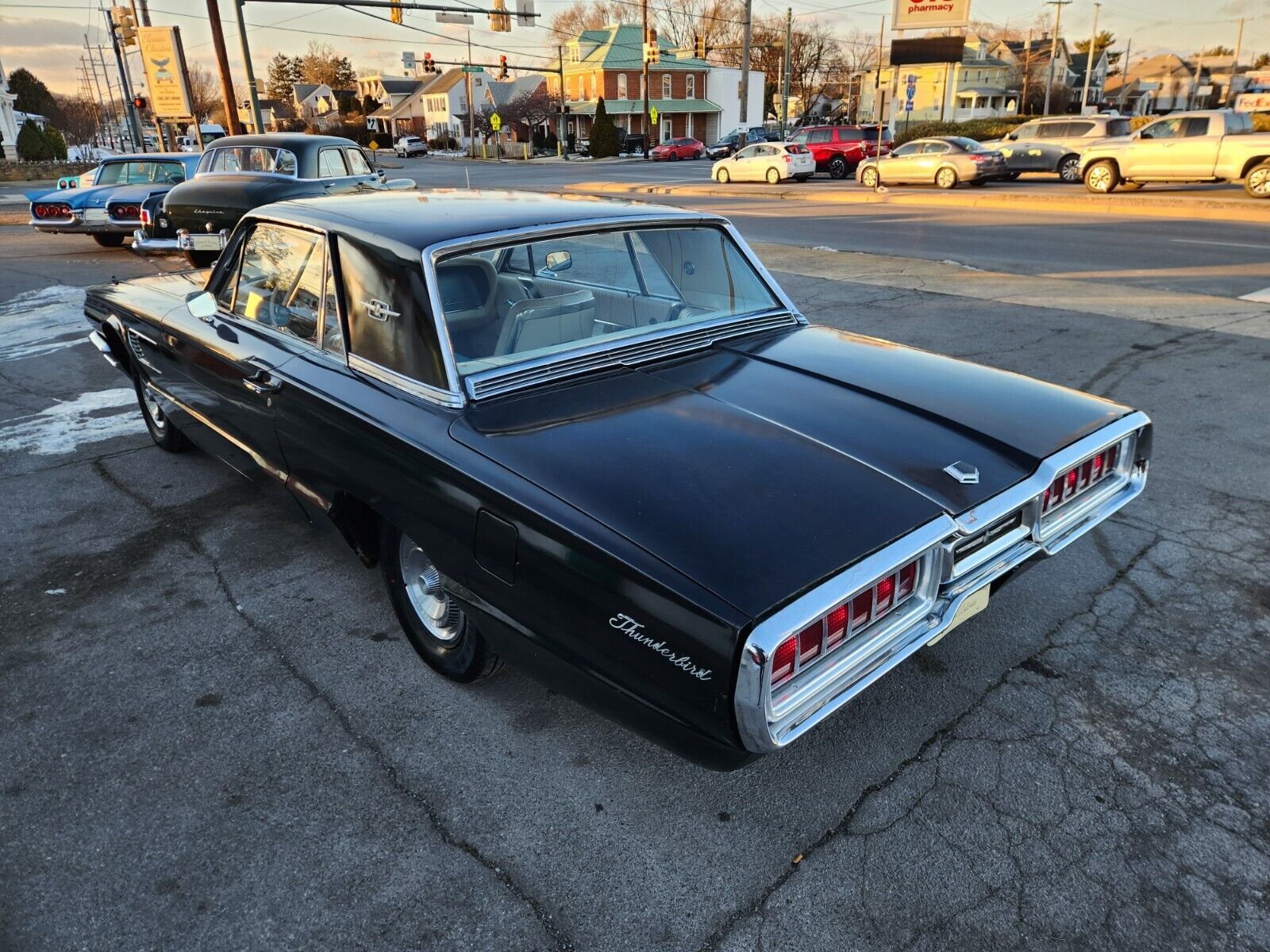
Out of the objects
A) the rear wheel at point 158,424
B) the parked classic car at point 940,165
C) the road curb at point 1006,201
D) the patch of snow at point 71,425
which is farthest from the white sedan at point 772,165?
the rear wheel at point 158,424

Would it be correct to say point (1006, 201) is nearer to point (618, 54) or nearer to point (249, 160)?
point (249, 160)

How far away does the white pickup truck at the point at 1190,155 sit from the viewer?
17.8 m

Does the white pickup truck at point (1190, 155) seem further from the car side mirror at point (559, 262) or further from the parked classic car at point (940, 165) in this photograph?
the car side mirror at point (559, 262)

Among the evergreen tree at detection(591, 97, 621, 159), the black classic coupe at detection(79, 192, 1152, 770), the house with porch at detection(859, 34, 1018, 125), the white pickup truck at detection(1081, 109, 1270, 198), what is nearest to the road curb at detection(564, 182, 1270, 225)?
the white pickup truck at detection(1081, 109, 1270, 198)

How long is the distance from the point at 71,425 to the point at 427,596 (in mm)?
4443

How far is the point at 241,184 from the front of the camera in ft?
36.2

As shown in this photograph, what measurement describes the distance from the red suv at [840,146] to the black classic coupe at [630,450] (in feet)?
91.6

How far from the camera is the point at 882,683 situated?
3.06 metres

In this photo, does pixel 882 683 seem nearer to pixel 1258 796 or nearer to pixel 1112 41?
pixel 1258 796

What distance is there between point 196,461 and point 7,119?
58.0 meters

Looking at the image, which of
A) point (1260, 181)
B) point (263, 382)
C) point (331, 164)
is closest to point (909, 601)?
point (263, 382)

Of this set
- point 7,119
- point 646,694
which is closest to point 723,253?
point 646,694

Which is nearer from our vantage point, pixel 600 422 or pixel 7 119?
pixel 600 422

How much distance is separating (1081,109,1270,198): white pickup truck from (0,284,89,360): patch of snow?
2072cm
